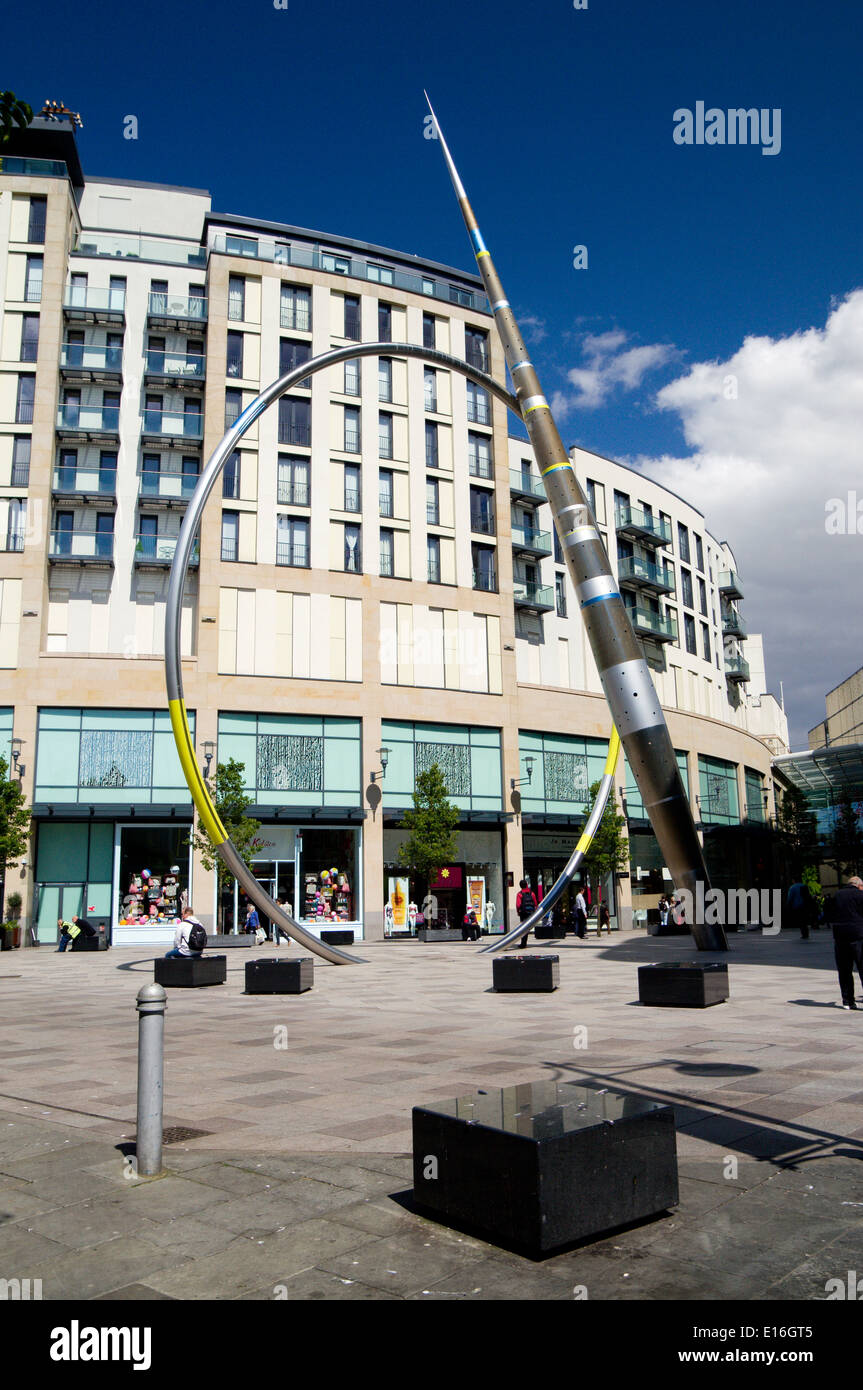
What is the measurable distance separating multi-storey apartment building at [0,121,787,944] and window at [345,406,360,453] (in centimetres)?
14

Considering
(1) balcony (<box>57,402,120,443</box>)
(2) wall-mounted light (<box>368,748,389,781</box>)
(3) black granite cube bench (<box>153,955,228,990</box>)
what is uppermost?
(1) balcony (<box>57,402,120,443</box>)

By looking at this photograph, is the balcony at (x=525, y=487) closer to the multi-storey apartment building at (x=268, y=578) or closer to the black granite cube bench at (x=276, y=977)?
the multi-storey apartment building at (x=268, y=578)

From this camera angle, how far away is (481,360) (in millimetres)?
51000

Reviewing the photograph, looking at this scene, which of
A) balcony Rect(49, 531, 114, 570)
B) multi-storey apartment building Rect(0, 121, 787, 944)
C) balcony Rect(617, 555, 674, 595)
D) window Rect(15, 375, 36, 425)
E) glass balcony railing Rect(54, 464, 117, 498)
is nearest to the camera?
multi-storey apartment building Rect(0, 121, 787, 944)

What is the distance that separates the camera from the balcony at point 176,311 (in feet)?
147

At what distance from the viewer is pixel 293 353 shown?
152ft

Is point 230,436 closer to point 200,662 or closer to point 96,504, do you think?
point 200,662

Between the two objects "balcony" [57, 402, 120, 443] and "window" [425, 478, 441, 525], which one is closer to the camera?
"balcony" [57, 402, 120, 443]

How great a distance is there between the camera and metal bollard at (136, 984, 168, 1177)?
589cm

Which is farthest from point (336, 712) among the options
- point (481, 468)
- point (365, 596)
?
point (481, 468)

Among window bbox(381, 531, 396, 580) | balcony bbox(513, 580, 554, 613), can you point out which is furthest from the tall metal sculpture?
balcony bbox(513, 580, 554, 613)

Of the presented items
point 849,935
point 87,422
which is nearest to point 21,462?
point 87,422

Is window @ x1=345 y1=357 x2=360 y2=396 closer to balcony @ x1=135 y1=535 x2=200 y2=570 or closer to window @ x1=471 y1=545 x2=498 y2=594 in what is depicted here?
window @ x1=471 y1=545 x2=498 y2=594

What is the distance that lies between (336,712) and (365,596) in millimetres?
5546
